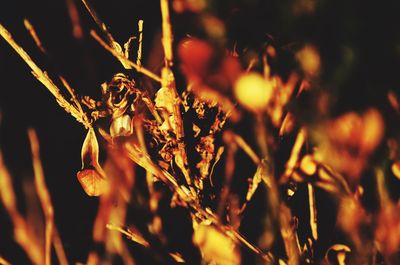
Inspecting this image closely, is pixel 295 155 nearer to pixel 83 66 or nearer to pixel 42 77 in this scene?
pixel 42 77

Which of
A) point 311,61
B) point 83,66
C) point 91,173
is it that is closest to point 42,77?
point 91,173

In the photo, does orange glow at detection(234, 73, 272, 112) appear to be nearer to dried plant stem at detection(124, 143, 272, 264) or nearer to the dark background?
the dark background

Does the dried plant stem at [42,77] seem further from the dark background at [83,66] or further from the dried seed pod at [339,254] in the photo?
the dried seed pod at [339,254]

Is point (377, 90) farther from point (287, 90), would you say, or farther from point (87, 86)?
point (87, 86)

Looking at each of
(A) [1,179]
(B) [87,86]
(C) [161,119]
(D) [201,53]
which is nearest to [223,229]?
(C) [161,119]

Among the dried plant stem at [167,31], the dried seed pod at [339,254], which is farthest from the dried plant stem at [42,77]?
the dried seed pod at [339,254]

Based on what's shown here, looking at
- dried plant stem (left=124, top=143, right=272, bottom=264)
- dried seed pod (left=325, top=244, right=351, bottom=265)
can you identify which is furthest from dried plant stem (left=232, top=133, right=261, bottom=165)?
dried seed pod (left=325, top=244, right=351, bottom=265)
